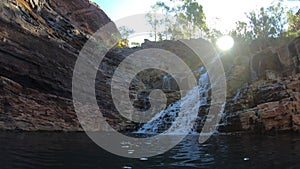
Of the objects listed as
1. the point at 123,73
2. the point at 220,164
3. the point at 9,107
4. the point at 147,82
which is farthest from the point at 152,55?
the point at 220,164

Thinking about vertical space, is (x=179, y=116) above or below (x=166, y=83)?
below

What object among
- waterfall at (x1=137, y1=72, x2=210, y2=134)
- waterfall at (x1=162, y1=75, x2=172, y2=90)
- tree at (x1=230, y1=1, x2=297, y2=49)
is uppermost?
tree at (x1=230, y1=1, x2=297, y2=49)

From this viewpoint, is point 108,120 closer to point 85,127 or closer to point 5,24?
point 85,127

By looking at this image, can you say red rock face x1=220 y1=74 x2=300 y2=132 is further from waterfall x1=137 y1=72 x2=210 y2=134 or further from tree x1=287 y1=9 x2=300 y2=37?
tree x1=287 y1=9 x2=300 y2=37

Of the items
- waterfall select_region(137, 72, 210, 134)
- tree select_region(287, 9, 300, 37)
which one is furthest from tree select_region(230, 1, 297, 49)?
waterfall select_region(137, 72, 210, 134)

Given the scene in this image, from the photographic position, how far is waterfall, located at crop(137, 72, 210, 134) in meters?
17.3

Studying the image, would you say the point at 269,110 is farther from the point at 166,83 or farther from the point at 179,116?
the point at 166,83

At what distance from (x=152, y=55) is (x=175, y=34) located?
13.7 m

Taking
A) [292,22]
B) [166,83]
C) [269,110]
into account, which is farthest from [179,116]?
[292,22]

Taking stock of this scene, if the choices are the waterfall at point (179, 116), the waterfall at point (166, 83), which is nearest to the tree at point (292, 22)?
the waterfall at point (166, 83)

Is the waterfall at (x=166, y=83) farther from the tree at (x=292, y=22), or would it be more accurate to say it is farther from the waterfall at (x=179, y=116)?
the tree at (x=292, y=22)

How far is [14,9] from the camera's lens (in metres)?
17.5

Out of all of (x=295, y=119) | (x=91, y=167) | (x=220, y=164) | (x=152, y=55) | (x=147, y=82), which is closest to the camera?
(x=91, y=167)

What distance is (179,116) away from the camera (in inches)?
743
